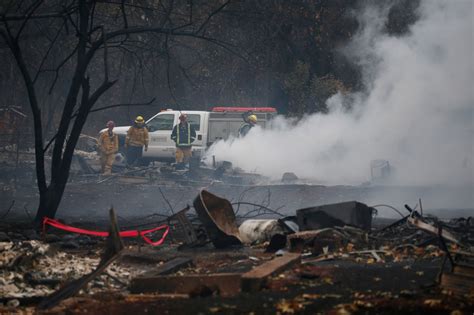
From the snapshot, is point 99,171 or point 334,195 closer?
point 334,195

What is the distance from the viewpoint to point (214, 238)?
9.59 m

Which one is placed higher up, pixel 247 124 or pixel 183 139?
pixel 247 124

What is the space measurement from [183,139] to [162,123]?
1.63m

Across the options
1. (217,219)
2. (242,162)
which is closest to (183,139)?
(242,162)

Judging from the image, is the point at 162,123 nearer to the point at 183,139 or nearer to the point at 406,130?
the point at 183,139

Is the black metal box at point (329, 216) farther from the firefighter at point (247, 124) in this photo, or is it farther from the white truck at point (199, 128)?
the white truck at point (199, 128)

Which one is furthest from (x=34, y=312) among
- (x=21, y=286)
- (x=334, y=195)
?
(x=334, y=195)

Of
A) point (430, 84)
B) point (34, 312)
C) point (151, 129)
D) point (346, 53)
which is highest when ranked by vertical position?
point (346, 53)

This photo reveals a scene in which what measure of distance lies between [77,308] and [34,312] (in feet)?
1.14

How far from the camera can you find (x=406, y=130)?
2398cm

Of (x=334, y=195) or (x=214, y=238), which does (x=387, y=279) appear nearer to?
(x=214, y=238)

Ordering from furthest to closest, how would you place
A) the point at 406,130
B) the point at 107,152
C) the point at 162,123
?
the point at 406,130 < the point at 162,123 < the point at 107,152

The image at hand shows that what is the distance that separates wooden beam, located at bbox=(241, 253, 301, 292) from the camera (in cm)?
659

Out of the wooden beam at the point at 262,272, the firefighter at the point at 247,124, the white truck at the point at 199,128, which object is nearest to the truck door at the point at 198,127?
the white truck at the point at 199,128
